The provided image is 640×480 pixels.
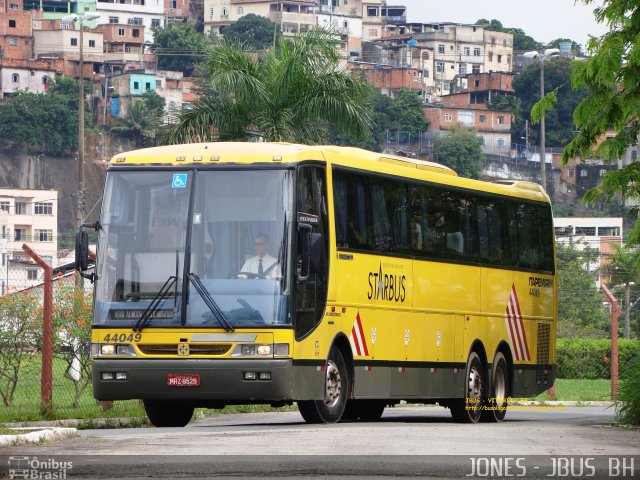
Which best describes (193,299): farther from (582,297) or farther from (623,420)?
(582,297)

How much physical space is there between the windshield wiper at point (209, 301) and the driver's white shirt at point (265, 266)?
1.56ft

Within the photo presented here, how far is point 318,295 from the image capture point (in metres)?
18.8

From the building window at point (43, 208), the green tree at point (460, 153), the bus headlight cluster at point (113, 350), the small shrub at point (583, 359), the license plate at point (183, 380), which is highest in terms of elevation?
the green tree at point (460, 153)

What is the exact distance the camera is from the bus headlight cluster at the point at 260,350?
1812 cm

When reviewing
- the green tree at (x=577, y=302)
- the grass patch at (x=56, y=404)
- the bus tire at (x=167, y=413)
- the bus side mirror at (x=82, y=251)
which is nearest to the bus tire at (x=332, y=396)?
the bus tire at (x=167, y=413)

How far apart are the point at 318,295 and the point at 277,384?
1293 mm

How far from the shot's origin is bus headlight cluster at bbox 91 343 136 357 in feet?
60.6

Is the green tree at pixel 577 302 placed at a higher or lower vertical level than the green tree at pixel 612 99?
lower

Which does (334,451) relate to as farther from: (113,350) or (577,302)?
(577,302)

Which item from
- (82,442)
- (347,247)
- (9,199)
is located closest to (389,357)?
(347,247)

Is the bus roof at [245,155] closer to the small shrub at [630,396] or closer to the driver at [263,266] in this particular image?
the driver at [263,266]

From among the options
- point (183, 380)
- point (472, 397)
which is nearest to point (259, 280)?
point (183, 380)

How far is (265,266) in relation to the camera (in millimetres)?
18281

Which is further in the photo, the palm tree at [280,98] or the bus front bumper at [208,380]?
the palm tree at [280,98]
